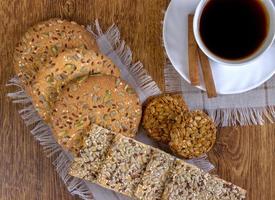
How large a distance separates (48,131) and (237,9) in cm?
54

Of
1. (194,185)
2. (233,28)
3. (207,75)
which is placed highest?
(233,28)

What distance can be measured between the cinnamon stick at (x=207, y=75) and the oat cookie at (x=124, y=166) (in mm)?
194

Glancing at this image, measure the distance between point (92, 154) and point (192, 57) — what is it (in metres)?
0.32

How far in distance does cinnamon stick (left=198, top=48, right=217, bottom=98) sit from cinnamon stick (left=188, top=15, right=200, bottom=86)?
0.04ft

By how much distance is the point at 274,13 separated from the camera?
137cm

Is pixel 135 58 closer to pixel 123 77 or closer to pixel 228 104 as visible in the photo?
pixel 123 77

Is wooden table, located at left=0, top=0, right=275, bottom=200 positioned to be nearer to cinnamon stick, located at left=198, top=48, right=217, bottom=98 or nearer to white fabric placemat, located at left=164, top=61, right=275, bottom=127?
white fabric placemat, located at left=164, top=61, right=275, bottom=127

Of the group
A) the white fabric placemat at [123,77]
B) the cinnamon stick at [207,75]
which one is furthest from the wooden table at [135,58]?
the cinnamon stick at [207,75]

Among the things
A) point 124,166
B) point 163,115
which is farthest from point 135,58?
point 124,166

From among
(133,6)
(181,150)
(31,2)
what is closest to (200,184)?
(181,150)

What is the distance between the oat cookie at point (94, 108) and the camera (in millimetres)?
1444

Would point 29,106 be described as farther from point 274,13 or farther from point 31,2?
point 274,13

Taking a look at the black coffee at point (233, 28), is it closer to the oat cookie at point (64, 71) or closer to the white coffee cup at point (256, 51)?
the white coffee cup at point (256, 51)

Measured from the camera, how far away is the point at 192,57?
143 cm
